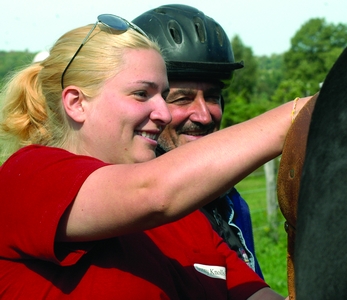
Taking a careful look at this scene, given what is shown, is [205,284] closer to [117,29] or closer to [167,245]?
[167,245]

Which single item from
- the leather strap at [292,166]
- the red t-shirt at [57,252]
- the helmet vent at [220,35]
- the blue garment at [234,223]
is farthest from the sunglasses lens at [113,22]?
the helmet vent at [220,35]

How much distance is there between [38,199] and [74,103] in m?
0.56

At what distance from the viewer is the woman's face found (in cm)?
215

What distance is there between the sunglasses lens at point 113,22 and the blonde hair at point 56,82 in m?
0.02

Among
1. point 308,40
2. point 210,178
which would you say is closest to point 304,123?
point 210,178

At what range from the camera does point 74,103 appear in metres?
2.24

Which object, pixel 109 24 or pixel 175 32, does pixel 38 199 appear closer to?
pixel 109 24

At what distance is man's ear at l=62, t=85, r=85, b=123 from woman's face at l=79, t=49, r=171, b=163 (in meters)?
0.03

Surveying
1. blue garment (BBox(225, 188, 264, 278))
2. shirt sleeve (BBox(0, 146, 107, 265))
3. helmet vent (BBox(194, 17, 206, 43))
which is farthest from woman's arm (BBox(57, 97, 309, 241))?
helmet vent (BBox(194, 17, 206, 43))

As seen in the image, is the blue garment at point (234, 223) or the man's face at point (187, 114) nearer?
the blue garment at point (234, 223)

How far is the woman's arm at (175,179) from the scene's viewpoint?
4.90ft

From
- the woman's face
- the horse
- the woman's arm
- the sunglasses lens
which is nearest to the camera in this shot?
the horse

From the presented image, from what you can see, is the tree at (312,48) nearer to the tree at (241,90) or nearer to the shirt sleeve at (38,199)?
the tree at (241,90)

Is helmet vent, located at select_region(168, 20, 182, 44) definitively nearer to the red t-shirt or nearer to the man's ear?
the man's ear
